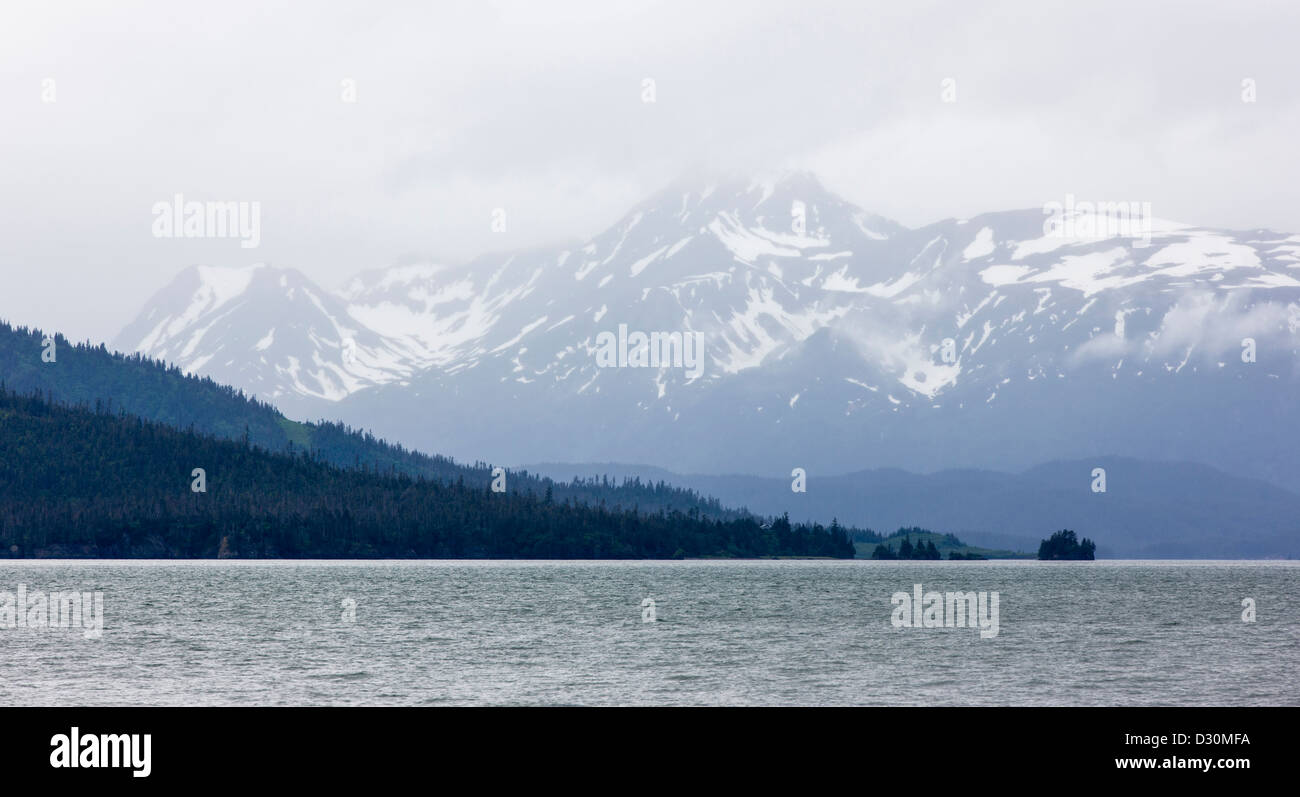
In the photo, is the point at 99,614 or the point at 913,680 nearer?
the point at 913,680

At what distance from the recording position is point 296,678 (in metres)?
116

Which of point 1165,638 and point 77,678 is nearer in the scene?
point 77,678
